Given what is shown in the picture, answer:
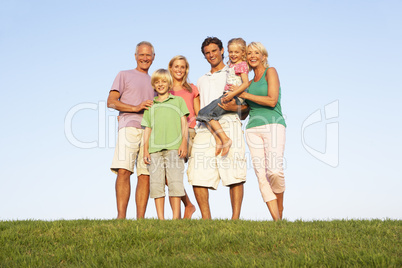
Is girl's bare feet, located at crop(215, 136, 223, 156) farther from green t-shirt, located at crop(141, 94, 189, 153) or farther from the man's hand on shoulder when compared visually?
the man's hand on shoulder

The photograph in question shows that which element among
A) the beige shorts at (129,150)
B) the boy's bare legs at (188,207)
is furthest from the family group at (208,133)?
the boy's bare legs at (188,207)

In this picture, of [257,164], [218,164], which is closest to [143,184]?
[218,164]

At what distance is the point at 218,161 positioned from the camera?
749 centimetres

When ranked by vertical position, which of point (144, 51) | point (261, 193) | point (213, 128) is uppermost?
point (144, 51)

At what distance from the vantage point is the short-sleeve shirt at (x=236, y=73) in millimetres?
7277

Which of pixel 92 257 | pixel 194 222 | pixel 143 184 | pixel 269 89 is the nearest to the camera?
pixel 92 257

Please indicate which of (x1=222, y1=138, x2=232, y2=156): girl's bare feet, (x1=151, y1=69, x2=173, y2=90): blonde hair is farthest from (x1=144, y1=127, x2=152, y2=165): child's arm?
(x1=222, y1=138, x2=232, y2=156): girl's bare feet

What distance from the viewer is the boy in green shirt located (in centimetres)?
735

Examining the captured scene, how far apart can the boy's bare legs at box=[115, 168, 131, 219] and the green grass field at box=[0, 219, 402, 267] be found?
1.13 m

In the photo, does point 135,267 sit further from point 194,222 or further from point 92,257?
point 194,222

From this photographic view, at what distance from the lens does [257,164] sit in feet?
24.0

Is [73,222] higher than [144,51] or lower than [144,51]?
lower

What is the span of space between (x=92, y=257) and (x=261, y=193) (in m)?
3.17

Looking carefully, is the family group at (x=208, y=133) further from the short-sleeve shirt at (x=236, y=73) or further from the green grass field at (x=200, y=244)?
the green grass field at (x=200, y=244)
